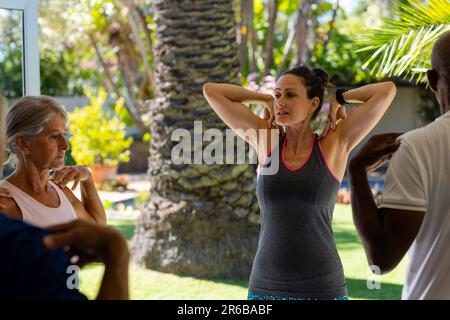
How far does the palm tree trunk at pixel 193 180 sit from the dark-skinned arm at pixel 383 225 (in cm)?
516

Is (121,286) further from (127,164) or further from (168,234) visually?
(127,164)

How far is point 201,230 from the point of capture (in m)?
7.00

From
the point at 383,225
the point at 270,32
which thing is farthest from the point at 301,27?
the point at 383,225

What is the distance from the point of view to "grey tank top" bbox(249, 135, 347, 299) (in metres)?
2.74

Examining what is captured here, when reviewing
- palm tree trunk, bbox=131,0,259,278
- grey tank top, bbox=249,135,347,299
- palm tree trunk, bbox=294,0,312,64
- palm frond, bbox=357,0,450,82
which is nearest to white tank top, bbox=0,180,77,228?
grey tank top, bbox=249,135,347,299

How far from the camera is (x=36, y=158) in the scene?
8.75 ft

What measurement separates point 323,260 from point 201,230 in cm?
429

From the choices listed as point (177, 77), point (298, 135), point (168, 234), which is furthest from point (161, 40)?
point (298, 135)

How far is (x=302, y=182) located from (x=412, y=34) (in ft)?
10.3

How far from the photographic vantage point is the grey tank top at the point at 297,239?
2.74m

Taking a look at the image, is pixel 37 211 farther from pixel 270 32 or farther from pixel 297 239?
pixel 270 32

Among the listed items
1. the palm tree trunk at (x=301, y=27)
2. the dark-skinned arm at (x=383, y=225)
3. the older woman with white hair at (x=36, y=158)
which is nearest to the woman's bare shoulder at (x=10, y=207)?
the older woman with white hair at (x=36, y=158)

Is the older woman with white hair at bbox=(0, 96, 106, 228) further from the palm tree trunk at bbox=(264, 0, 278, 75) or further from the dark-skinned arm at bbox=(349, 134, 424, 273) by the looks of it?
the palm tree trunk at bbox=(264, 0, 278, 75)

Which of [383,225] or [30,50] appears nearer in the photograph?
[383,225]
